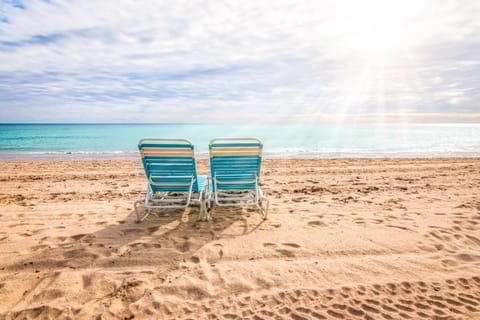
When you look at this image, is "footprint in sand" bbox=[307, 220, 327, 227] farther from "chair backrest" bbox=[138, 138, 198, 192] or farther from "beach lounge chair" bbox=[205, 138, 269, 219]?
"chair backrest" bbox=[138, 138, 198, 192]

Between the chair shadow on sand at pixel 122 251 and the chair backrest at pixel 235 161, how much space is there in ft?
2.19

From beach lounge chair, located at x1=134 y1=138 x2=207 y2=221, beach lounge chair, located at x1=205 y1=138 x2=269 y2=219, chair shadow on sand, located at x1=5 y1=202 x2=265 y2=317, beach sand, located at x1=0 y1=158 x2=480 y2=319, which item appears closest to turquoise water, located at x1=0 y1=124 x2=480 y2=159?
beach sand, located at x1=0 y1=158 x2=480 y2=319

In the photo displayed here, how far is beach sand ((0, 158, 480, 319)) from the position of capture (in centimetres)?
237

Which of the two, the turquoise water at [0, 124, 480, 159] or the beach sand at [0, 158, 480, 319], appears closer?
the beach sand at [0, 158, 480, 319]

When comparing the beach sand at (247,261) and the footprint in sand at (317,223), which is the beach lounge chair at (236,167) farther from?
the footprint in sand at (317,223)

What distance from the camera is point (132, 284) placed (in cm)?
264

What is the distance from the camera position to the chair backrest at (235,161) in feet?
14.5

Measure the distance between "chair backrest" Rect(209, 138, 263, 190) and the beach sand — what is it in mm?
644

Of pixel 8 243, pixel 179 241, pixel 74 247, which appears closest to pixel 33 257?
pixel 74 247

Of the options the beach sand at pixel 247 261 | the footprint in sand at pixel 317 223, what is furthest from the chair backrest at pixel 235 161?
the footprint in sand at pixel 317 223

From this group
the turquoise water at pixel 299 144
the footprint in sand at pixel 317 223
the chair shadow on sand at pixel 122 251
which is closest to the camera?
the chair shadow on sand at pixel 122 251

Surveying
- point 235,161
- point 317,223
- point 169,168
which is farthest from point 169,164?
point 317,223

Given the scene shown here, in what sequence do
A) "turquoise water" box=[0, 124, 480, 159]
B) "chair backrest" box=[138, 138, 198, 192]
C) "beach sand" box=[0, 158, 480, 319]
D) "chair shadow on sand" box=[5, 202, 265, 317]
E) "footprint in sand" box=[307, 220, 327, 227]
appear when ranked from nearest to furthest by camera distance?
"beach sand" box=[0, 158, 480, 319] → "chair shadow on sand" box=[5, 202, 265, 317] → "footprint in sand" box=[307, 220, 327, 227] → "chair backrest" box=[138, 138, 198, 192] → "turquoise water" box=[0, 124, 480, 159]

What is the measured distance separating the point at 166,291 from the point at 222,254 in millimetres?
871
